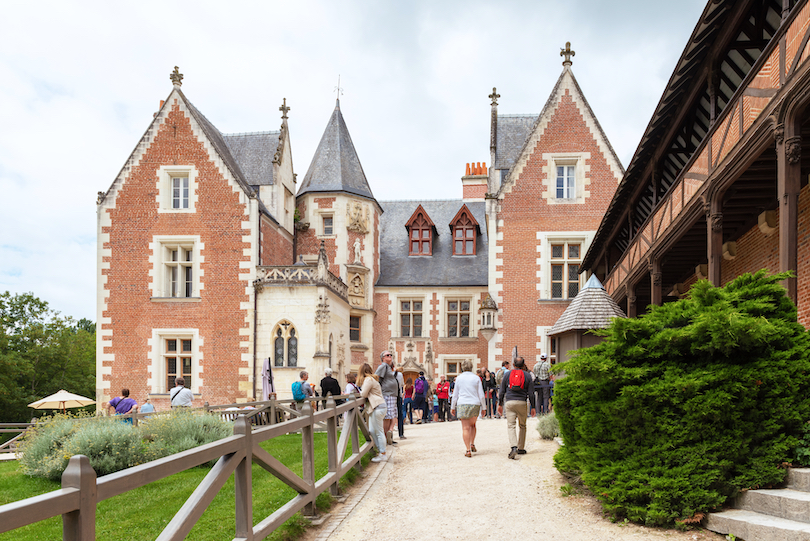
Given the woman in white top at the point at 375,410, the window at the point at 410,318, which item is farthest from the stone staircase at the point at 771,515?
the window at the point at 410,318

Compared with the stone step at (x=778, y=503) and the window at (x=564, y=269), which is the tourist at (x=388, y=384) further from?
the window at (x=564, y=269)

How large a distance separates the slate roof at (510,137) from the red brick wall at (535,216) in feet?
4.60

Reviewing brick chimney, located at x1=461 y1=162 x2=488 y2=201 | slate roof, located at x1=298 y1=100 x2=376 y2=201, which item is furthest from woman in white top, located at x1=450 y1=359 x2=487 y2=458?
brick chimney, located at x1=461 y1=162 x2=488 y2=201

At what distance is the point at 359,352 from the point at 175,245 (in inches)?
354

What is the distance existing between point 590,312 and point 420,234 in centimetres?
2032

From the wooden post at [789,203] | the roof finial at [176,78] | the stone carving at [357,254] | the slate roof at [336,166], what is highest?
the roof finial at [176,78]

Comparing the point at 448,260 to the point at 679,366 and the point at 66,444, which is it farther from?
the point at 679,366

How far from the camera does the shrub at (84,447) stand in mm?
9344

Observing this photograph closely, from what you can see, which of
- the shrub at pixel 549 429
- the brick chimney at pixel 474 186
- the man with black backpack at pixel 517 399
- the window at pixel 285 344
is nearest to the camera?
the man with black backpack at pixel 517 399

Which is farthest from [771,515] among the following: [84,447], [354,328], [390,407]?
[354,328]

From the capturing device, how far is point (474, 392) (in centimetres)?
1104

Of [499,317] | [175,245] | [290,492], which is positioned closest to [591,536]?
[290,492]

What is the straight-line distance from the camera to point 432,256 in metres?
31.0

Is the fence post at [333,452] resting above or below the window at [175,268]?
below
